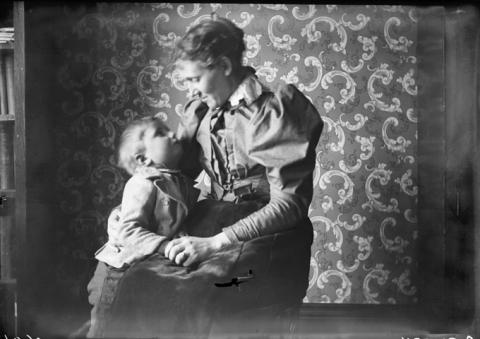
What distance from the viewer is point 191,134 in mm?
1849

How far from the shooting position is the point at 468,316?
6.16ft

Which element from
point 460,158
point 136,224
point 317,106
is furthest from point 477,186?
point 136,224

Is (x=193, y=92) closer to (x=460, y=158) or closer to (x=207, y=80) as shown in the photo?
(x=207, y=80)

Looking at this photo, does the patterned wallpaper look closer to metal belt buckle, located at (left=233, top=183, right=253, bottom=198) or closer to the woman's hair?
the woman's hair

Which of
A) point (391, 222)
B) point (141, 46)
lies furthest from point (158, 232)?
point (391, 222)

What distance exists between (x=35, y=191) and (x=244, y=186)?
2.18 ft

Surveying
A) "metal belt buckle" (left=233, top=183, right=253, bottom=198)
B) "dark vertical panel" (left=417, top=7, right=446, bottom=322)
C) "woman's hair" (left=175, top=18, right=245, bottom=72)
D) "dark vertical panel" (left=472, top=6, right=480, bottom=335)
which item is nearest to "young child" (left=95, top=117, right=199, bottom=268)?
"metal belt buckle" (left=233, top=183, right=253, bottom=198)

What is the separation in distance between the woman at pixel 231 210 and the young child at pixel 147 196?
4 cm

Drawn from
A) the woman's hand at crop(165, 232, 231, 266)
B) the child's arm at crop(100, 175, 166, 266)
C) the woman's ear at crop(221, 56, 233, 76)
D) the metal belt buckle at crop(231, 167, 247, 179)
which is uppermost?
the woman's ear at crop(221, 56, 233, 76)

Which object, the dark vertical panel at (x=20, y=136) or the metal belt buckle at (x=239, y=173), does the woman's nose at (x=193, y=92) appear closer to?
the metal belt buckle at (x=239, y=173)

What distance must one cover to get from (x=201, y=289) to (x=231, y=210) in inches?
10.3

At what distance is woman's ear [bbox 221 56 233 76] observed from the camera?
1843 mm

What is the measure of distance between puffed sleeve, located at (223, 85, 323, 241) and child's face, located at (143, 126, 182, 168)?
9.3 inches

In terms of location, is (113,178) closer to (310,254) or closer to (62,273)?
(62,273)
